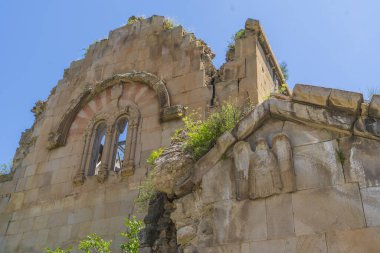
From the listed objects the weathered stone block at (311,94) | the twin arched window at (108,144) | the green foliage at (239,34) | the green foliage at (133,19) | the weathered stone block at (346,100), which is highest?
the green foliage at (133,19)

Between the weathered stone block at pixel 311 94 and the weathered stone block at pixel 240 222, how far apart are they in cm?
133

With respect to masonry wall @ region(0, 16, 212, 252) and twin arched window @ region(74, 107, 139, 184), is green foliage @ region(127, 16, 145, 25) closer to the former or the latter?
masonry wall @ region(0, 16, 212, 252)

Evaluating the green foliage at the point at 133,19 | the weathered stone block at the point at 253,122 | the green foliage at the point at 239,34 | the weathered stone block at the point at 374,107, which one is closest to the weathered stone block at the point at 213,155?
the weathered stone block at the point at 253,122

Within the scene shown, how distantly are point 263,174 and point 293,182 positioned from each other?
1.17 ft

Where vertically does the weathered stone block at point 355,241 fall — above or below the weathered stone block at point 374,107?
below

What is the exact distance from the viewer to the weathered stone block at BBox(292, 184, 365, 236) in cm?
454

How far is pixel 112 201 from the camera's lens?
9023 mm

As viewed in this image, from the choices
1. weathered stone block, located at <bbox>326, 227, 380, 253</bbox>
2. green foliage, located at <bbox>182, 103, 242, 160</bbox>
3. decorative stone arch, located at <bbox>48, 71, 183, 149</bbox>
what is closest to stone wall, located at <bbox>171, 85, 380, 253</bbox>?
weathered stone block, located at <bbox>326, 227, 380, 253</bbox>

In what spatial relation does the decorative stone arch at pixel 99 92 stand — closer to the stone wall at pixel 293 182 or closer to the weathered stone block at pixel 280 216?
the stone wall at pixel 293 182

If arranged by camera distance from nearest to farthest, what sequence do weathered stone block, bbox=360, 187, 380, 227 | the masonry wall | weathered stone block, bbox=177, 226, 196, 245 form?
weathered stone block, bbox=360, 187, 380, 227
weathered stone block, bbox=177, 226, 196, 245
the masonry wall

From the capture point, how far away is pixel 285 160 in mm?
5094

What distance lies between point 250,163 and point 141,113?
17.0ft

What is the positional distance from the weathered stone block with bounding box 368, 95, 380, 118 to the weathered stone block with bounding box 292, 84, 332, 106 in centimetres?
48

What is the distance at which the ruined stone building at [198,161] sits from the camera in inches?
189
